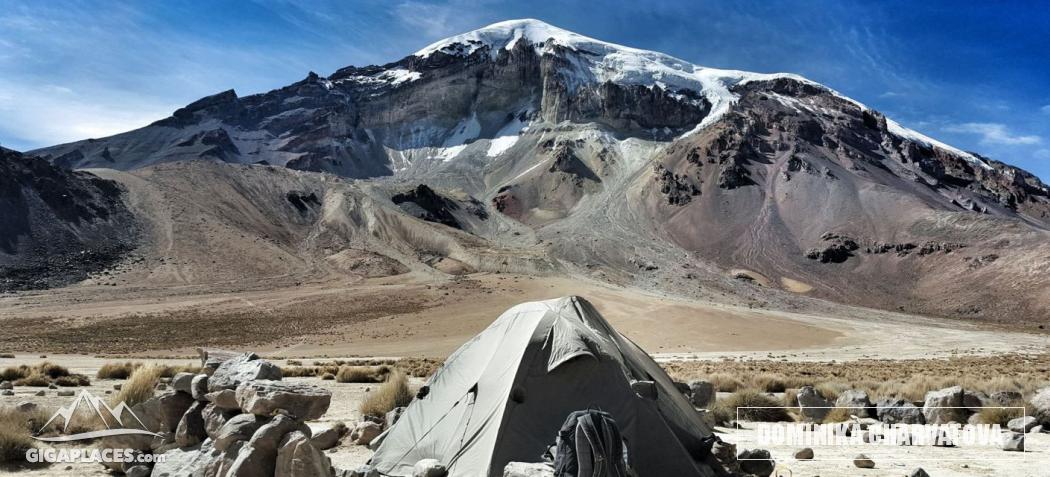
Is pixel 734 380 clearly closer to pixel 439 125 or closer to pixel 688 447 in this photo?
pixel 688 447

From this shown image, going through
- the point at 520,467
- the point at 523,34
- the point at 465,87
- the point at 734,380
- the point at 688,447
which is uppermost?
the point at 523,34

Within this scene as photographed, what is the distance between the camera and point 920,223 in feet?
299

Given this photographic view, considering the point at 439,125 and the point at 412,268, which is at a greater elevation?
the point at 439,125

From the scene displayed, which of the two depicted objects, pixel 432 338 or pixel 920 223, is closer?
pixel 432 338

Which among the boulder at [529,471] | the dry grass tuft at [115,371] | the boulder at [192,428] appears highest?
the boulder at [529,471]

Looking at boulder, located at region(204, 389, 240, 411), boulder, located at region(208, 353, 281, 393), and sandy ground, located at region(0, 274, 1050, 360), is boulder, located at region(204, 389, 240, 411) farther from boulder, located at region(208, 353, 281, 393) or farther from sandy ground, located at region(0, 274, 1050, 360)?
sandy ground, located at region(0, 274, 1050, 360)

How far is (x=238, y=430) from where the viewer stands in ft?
23.6

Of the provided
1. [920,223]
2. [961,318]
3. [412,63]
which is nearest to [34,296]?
[961,318]

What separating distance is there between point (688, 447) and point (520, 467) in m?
4.29

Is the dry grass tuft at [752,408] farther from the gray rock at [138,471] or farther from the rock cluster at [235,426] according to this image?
the gray rock at [138,471]

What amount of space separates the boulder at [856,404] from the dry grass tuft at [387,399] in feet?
33.1

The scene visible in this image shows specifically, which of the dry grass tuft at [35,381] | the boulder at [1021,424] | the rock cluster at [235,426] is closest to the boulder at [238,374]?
the rock cluster at [235,426]

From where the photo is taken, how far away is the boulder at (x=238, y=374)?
8.66 m

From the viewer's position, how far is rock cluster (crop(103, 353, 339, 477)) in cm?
667
